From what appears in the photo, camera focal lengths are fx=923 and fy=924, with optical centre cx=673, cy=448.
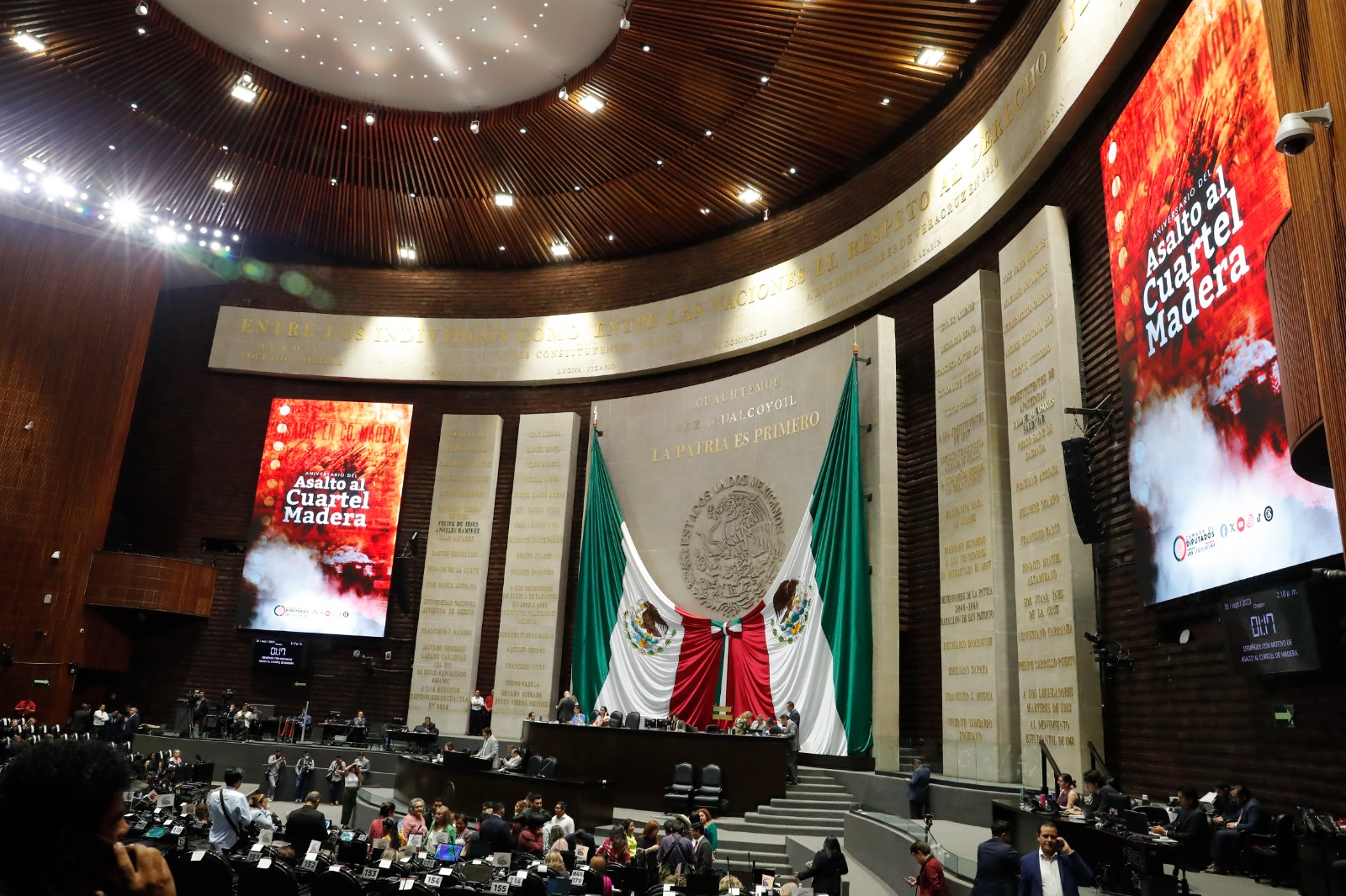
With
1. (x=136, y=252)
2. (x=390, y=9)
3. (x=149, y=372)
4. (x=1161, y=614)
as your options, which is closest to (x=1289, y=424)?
(x=1161, y=614)

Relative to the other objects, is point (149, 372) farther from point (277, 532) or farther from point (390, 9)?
point (390, 9)

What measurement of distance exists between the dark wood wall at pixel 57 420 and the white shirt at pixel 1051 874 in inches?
653

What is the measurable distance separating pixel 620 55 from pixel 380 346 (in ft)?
28.4

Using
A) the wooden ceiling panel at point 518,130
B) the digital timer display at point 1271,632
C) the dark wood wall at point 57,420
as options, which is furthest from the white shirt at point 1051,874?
the dark wood wall at point 57,420

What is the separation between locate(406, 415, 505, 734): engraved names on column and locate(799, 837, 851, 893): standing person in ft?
37.5

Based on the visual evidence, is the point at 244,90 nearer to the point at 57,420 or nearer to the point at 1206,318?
the point at 57,420

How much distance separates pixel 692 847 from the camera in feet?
23.1

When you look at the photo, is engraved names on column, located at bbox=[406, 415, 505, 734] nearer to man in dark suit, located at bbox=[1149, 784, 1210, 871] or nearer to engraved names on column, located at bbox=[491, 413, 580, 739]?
engraved names on column, located at bbox=[491, 413, 580, 739]

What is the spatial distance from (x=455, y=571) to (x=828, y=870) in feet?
40.9

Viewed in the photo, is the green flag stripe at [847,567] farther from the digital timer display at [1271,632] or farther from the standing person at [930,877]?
the standing person at [930,877]

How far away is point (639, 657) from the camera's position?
1545 cm

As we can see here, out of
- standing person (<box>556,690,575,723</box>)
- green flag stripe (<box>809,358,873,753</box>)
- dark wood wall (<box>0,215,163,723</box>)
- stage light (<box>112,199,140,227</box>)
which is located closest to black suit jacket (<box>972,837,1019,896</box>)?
green flag stripe (<box>809,358,873,753</box>)

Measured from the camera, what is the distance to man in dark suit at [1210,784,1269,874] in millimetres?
6250

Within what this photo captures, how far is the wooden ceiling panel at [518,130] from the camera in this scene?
42.0 feet
